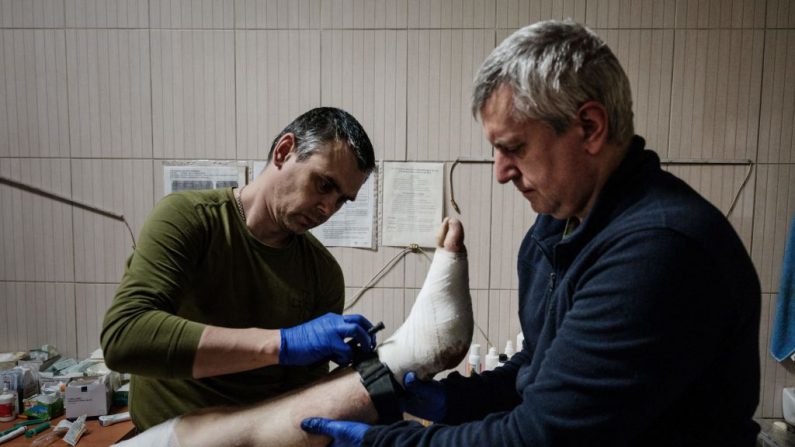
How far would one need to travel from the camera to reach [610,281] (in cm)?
53

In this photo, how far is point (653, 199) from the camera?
57cm

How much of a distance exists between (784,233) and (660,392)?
5.48ft

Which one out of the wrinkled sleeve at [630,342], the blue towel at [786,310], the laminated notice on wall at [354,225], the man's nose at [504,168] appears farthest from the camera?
the laminated notice on wall at [354,225]

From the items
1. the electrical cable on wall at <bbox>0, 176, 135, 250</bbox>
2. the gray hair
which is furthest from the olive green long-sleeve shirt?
the electrical cable on wall at <bbox>0, 176, 135, 250</bbox>

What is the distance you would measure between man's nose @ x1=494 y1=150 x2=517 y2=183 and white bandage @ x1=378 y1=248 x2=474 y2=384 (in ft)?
0.84

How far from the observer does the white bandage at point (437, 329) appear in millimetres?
860

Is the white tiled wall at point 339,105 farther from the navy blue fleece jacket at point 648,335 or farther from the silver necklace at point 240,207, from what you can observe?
the navy blue fleece jacket at point 648,335

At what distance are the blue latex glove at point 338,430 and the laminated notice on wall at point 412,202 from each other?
0.97 metres

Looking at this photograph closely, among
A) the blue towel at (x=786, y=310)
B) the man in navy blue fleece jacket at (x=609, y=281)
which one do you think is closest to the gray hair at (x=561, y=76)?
the man in navy blue fleece jacket at (x=609, y=281)

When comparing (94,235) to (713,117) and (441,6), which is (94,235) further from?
(713,117)

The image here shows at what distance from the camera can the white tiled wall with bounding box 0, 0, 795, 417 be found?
65.3 inches

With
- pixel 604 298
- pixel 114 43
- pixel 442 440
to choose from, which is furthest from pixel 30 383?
pixel 604 298

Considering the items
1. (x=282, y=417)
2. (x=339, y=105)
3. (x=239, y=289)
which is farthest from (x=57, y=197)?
(x=282, y=417)

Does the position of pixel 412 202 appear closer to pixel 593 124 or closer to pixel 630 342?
pixel 593 124
